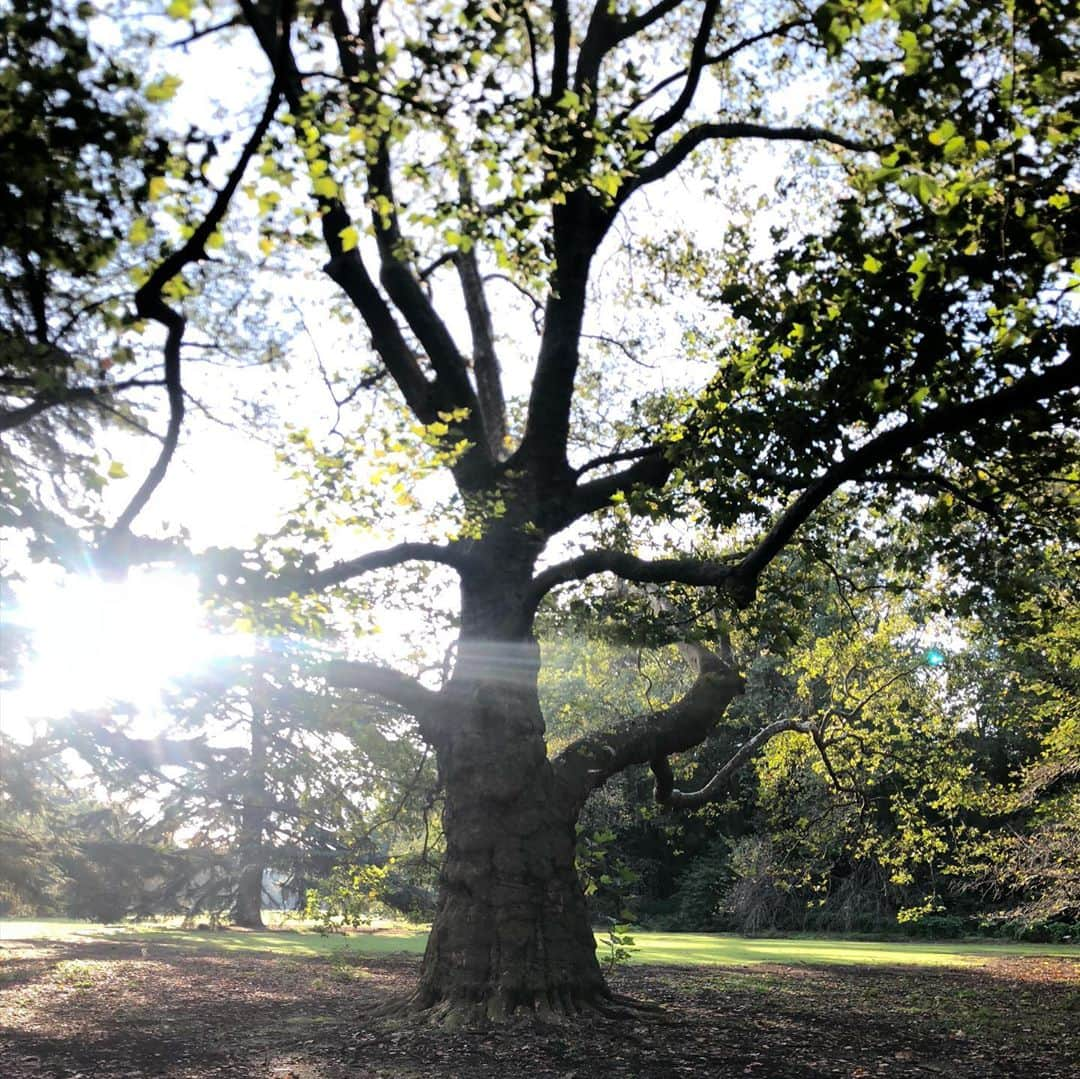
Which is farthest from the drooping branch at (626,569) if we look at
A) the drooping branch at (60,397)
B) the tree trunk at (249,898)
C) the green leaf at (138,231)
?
the tree trunk at (249,898)

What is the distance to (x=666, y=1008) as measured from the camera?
10.8m

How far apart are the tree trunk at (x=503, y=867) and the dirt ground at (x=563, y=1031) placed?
493 mm

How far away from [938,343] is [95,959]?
18.8m

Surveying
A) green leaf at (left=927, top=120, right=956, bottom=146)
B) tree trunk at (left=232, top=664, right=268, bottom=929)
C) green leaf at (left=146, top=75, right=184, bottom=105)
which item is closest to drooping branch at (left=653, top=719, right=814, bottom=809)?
green leaf at (left=927, top=120, right=956, bottom=146)

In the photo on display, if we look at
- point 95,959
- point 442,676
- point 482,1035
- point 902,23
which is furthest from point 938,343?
point 95,959

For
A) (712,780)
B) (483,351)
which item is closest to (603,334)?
(483,351)

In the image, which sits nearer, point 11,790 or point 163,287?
point 163,287

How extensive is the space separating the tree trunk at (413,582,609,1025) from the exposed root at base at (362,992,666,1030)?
1 cm

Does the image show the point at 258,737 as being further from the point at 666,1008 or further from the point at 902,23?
the point at 902,23

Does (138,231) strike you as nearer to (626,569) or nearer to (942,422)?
(942,422)

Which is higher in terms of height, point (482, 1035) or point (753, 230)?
point (753, 230)

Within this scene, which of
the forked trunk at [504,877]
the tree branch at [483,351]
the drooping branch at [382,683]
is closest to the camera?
the forked trunk at [504,877]

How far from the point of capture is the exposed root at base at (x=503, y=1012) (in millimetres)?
8859

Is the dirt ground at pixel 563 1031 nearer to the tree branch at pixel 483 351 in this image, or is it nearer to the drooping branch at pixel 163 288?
the drooping branch at pixel 163 288
